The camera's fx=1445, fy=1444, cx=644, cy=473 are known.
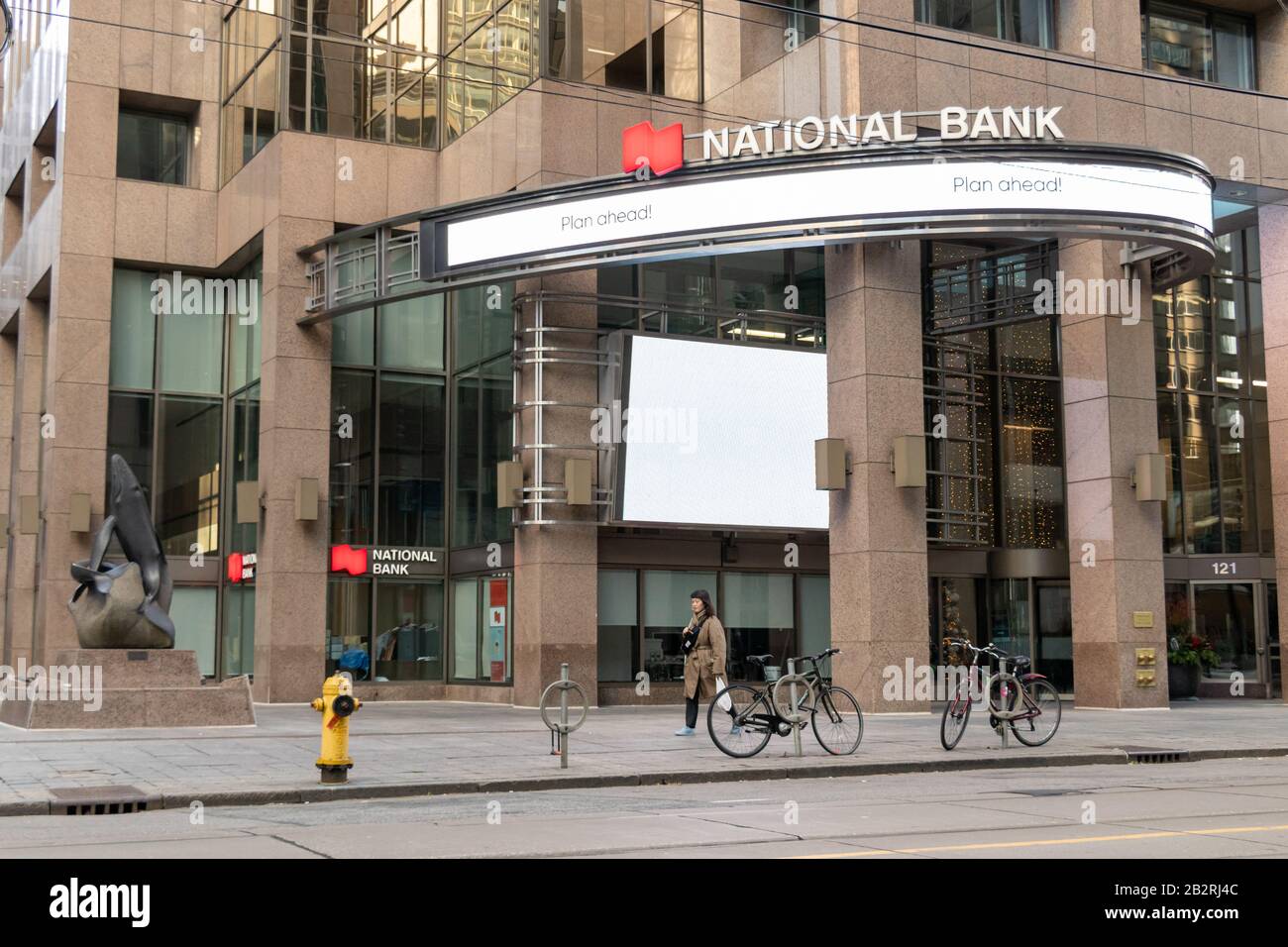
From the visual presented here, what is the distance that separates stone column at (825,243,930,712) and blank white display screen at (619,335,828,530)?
3151 mm

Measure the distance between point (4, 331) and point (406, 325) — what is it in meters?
18.6

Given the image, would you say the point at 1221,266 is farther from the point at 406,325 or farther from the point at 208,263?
the point at 208,263

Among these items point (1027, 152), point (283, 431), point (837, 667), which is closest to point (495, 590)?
point (283, 431)

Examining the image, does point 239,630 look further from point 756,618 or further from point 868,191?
point 868,191

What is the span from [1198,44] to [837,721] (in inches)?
858

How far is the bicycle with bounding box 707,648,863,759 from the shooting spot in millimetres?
17297

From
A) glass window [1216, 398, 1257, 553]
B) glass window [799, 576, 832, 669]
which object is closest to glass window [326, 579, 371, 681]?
glass window [799, 576, 832, 669]

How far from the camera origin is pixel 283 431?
3100 centimetres

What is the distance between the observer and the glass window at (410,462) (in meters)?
32.6

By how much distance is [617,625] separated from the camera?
1138 inches

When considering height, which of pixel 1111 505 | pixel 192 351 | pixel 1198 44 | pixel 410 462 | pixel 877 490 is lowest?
pixel 1111 505

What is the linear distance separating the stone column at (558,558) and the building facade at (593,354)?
0.07 meters

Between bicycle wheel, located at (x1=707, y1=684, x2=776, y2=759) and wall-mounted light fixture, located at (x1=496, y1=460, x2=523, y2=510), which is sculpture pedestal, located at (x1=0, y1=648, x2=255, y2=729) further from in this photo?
bicycle wheel, located at (x1=707, y1=684, x2=776, y2=759)

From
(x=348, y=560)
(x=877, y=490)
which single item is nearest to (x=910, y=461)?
(x=877, y=490)
